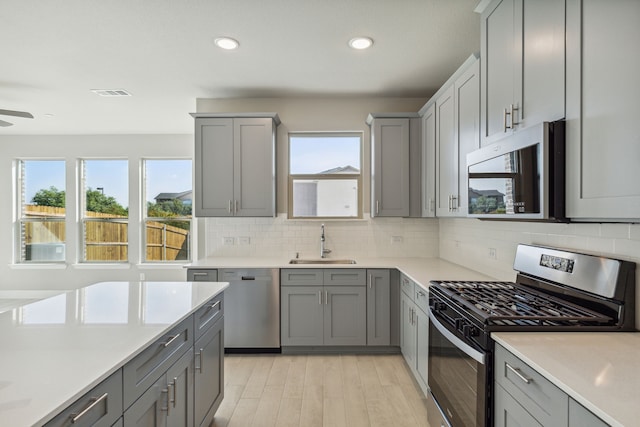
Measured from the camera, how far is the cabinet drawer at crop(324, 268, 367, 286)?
344 centimetres

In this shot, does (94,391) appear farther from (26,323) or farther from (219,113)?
(219,113)

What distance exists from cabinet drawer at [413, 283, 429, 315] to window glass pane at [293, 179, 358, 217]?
5.10 ft

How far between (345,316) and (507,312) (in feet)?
6.76

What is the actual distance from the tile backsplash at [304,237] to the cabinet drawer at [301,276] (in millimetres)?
609

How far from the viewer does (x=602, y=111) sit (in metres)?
1.20

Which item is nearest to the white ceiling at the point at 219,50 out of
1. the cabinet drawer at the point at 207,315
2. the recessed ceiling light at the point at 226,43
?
the recessed ceiling light at the point at 226,43

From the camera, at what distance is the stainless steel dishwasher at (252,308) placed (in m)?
3.43

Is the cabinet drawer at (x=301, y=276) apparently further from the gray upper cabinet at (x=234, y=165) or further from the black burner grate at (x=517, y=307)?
the black burner grate at (x=517, y=307)

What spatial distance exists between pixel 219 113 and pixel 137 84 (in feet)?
2.82

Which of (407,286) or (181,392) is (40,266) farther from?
(407,286)

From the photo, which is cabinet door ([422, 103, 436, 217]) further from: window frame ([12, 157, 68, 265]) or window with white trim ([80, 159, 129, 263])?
window frame ([12, 157, 68, 265])

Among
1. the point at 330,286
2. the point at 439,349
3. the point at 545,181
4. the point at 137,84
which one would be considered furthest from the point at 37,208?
the point at 545,181

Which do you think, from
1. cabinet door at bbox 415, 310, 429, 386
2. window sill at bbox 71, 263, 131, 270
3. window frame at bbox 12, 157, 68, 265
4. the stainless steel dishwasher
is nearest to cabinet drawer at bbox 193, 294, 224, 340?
the stainless steel dishwasher

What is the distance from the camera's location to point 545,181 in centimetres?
142
